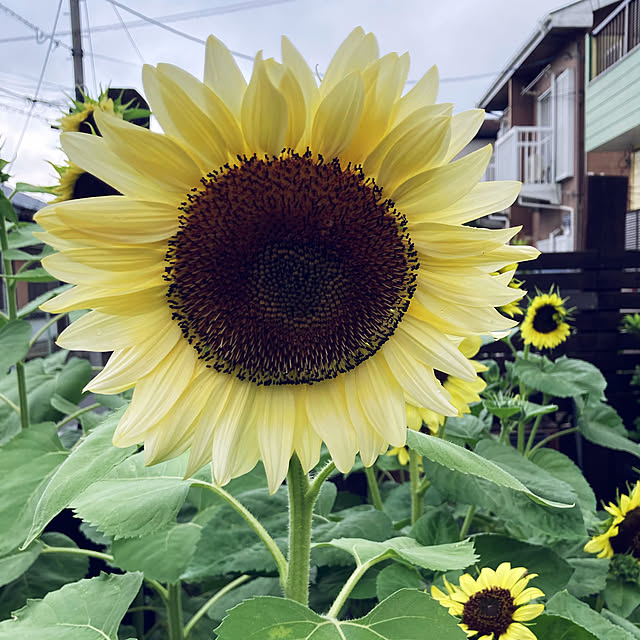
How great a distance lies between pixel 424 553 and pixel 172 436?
271 mm

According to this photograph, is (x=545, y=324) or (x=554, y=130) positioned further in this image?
A: (x=554, y=130)

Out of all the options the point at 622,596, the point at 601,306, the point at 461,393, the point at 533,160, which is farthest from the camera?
the point at 533,160

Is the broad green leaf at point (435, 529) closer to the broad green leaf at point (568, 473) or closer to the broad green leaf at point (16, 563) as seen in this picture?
the broad green leaf at point (568, 473)

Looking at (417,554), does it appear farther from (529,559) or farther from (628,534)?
(628,534)

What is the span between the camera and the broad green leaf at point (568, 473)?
1.12 meters

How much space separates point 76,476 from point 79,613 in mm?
242

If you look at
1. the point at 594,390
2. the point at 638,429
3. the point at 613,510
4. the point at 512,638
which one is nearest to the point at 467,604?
the point at 512,638

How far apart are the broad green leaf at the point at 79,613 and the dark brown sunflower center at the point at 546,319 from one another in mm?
1409

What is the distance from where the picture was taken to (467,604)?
649 millimetres

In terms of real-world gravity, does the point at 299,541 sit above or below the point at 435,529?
above

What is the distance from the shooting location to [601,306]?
Answer: 272 cm

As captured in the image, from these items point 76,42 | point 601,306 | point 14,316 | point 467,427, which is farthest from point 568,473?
point 76,42

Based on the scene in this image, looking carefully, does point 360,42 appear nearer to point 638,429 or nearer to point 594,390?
point 594,390

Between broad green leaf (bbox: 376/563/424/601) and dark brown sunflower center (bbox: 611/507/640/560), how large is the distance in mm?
361
